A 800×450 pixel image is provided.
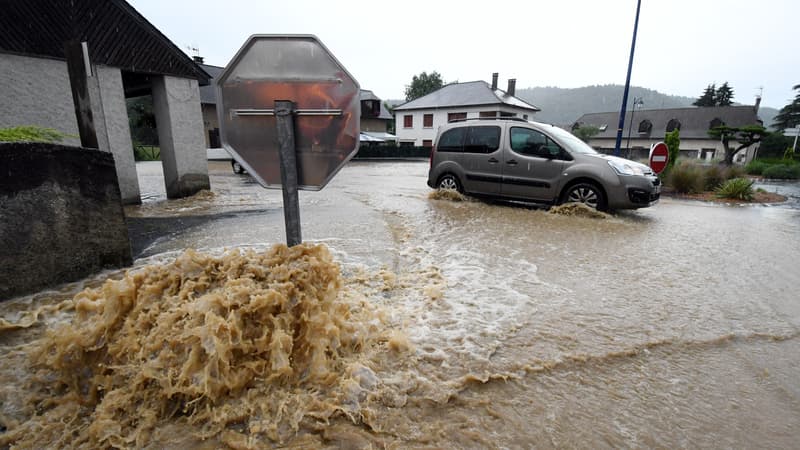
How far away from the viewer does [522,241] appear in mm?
5547

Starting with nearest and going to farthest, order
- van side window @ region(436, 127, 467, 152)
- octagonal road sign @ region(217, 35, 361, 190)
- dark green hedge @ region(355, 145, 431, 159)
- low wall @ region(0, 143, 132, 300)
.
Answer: octagonal road sign @ region(217, 35, 361, 190) < low wall @ region(0, 143, 132, 300) < van side window @ region(436, 127, 467, 152) < dark green hedge @ region(355, 145, 431, 159)

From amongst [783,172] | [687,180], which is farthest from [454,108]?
[687,180]

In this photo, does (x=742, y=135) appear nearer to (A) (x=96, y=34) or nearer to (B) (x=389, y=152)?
(B) (x=389, y=152)

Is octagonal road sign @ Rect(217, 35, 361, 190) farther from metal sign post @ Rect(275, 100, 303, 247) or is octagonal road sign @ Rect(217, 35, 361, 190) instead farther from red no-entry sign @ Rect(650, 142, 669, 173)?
red no-entry sign @ Rect(650, 142, 669, 173)

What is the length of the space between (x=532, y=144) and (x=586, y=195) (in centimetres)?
145

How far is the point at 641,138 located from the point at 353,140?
54522 mm

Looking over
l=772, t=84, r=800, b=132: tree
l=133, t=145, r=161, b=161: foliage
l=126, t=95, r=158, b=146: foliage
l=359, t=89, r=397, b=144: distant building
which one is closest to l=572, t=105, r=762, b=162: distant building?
l=772, t=84, r=800, b=132: tree

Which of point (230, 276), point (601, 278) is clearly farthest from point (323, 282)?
point (601, 278)

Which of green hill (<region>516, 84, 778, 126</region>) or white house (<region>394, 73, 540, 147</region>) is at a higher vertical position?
green hill (<region>516, 84, 778, 126</region>)

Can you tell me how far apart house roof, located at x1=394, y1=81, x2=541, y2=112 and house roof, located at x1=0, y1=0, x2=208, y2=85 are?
32.7m

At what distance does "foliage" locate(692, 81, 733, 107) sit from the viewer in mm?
61375

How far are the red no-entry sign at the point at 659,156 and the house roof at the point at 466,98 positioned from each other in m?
28.3

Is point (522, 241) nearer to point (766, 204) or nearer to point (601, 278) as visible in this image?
point (601, 278)

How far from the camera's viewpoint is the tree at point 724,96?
61.2 m
